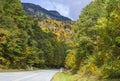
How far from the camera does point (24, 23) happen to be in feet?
233

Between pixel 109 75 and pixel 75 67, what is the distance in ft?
74.3

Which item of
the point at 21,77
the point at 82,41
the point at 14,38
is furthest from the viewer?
the point at 14,38

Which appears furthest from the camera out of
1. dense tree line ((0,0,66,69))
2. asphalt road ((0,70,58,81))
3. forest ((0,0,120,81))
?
dense tree line ((0,0,66,69))

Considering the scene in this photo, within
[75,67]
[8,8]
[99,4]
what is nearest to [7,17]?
[8,8]

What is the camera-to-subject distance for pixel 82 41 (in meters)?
35.3

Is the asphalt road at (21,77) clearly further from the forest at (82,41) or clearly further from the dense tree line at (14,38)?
the dense tree line at (14,38)

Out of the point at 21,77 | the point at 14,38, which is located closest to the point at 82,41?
the point at 21,77

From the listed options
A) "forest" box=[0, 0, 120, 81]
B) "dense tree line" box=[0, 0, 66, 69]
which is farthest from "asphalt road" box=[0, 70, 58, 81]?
"dense tree line" box=[0, 0, 66, 69]

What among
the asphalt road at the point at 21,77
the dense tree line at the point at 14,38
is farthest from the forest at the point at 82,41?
the asphalt road at the point at 21,77

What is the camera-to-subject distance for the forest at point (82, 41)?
17.8m

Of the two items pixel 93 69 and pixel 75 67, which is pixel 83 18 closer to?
pixel 75 67

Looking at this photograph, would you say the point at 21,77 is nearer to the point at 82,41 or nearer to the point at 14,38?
the point at 82,41

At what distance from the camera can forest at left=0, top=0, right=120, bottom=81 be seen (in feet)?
58.4

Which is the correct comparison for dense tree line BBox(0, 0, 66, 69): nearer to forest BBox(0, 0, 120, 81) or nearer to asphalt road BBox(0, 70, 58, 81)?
forest BBox(0, 0, 120, 81)
